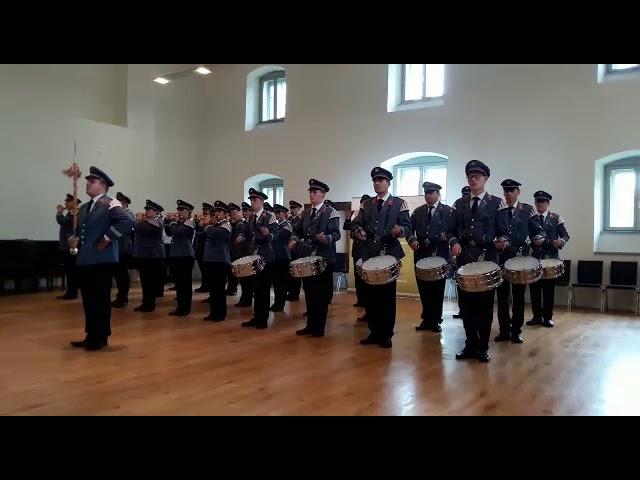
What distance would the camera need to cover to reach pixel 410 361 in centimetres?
445

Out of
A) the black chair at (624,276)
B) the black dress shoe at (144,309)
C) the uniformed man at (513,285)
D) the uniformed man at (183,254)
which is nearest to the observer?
the uniformed man at (513,285)

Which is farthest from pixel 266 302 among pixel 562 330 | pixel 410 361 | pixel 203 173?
pixel 203 173

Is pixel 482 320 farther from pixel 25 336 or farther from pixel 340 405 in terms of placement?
pixel 25 336

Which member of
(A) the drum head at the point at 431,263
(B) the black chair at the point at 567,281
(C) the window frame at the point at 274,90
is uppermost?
(C) the window frame at the point at 274,90

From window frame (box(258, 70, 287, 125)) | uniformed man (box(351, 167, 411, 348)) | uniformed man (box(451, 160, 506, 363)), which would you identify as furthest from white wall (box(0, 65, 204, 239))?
uniformed man (box(451, 160, 506, 363))

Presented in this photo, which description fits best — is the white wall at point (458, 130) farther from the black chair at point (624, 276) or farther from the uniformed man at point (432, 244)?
the uniformed man at point (432, 244)

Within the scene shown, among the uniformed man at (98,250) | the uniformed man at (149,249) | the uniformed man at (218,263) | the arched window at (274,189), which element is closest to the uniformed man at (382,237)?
the uniformed man at (218,263)

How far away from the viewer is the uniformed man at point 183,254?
682 centimetres

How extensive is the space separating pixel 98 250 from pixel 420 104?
7705mm

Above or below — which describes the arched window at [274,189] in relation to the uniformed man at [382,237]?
above

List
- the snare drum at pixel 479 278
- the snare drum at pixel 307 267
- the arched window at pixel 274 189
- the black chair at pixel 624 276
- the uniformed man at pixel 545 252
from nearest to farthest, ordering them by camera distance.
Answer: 1. the snare drum at pixel 479 278
2. the snare drum at pixel 307 267
3. the uniformed man at pixel 545 252
4. the black chair at pixel 624 276
5. the arched window at pixel 274 189

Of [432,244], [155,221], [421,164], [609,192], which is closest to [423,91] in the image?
[421,164]

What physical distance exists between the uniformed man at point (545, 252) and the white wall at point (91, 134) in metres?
8.64

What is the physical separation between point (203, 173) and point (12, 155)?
4.77 m
